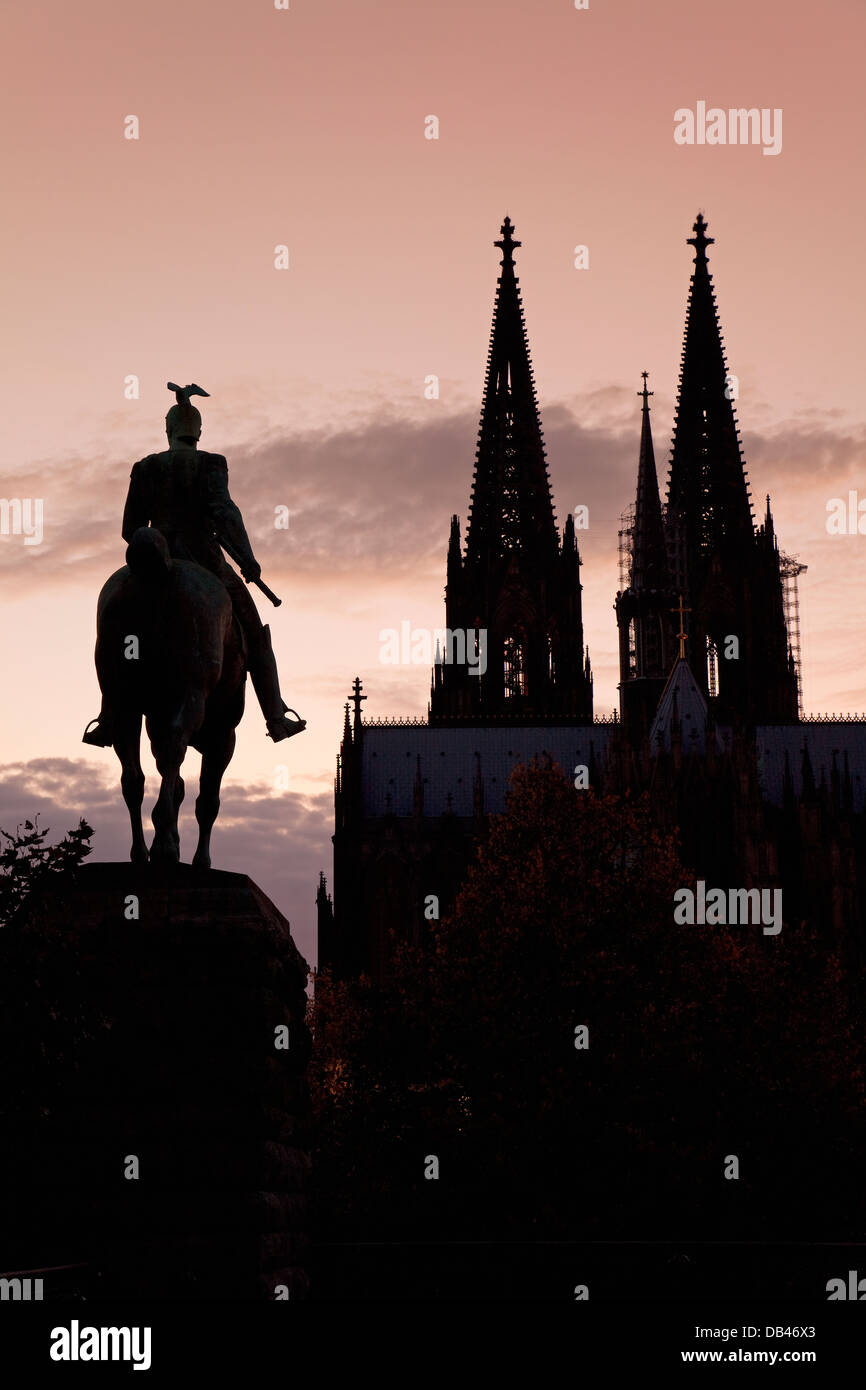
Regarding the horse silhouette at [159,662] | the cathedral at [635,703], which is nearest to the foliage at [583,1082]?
the horse silhouette at [159,662]

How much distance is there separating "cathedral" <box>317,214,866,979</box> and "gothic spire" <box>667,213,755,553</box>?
14 cm

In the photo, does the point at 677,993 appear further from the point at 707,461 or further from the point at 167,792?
the point at 707,461

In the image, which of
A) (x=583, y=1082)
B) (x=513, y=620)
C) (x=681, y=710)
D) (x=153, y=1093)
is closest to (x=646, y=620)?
(x=513, y=620)

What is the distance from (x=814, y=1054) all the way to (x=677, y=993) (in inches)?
217

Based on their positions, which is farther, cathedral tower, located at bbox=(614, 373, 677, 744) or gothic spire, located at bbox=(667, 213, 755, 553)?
gothic spire, located at bbox=(667, 213, 755, 553)

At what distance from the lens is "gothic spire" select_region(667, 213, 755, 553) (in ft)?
436

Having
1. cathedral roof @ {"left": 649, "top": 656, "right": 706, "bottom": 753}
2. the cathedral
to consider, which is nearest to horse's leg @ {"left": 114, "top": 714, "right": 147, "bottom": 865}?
the cathedral

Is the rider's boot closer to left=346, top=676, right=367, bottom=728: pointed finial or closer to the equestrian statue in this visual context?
the equestrian statue

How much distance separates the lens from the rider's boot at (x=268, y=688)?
17.1 meters

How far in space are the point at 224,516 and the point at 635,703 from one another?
10186 cm

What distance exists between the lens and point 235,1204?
14.2m

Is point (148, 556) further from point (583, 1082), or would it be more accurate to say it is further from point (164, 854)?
point (583, 1082)
